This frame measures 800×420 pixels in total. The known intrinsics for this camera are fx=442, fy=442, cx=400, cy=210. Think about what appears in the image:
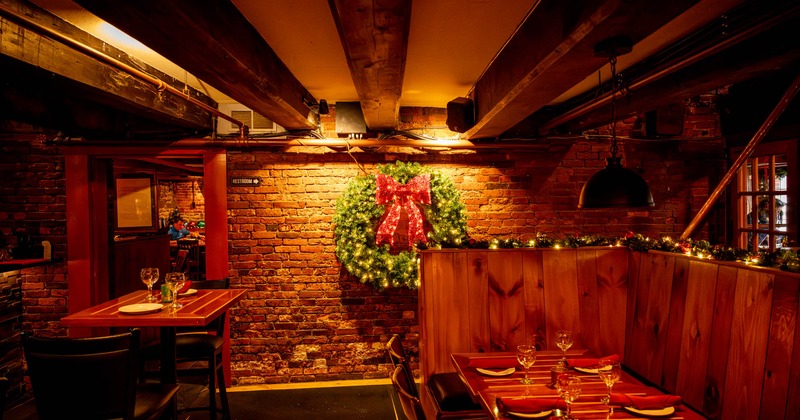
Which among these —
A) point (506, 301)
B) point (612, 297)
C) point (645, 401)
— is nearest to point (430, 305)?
point (506, 301)

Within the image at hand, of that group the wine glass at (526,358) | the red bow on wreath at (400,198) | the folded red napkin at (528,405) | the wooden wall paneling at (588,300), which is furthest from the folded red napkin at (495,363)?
the red bow on wreath at (400,198)

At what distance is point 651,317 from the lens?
310 cm

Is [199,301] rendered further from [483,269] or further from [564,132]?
[564,132]

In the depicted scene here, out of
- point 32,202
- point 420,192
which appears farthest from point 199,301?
point 32,202

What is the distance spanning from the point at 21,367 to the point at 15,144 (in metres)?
2.18

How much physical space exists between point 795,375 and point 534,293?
5.41 ft

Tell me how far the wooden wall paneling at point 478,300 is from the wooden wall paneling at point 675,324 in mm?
1177

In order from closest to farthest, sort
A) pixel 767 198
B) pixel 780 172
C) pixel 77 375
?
1. pixel 77 375
2. pixel 767 198
3. pixel 780 172

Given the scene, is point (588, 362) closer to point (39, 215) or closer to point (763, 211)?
point (763, 211)

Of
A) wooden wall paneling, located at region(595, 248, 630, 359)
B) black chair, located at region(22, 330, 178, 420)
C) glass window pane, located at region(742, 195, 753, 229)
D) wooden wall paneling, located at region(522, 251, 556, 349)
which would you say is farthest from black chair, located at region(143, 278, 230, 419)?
glass window pane, located at region(742, 195, 753, 229)

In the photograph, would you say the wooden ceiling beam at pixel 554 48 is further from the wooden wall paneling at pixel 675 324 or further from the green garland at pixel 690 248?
the wooden wall paneling at pixel 675 324

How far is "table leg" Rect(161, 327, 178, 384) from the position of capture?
3100 millimetres

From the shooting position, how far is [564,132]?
188 inches

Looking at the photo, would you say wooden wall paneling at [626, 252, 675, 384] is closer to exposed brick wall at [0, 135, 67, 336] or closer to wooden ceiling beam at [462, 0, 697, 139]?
wooden ceiling beam at [462, 0, 697, 139]
